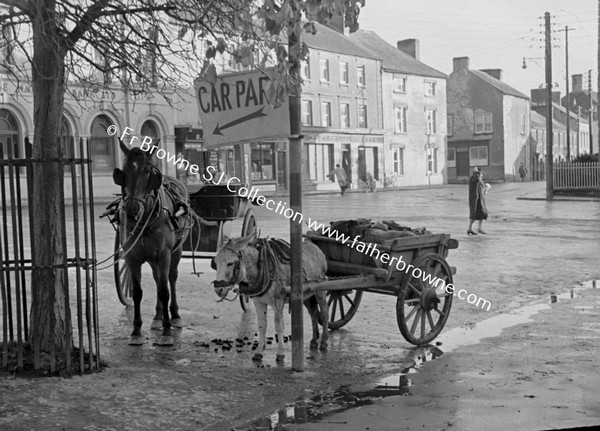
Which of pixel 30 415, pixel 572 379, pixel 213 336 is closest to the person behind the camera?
pixel 30 415

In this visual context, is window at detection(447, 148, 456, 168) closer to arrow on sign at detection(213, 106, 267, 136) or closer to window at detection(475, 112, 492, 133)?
window at detection(475, 112, 492, 133)

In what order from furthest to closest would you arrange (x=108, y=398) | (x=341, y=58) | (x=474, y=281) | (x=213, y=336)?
1. (x=341, y=58)
2. (x=474, y=281)
3. (x=213, y=336)
4. (x=108, y=398)

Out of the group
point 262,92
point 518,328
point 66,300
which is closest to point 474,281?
point 518,328

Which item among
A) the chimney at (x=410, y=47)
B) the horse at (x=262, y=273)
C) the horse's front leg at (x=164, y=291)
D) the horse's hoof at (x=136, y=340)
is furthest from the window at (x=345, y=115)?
the horse at (x=262, y=273)

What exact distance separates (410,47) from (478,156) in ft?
42.4

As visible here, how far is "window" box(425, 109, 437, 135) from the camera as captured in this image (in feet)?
228

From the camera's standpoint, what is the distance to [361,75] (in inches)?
2435

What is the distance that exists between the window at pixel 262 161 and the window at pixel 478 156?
31557 millimetres

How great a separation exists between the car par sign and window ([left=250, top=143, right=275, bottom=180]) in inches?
1734

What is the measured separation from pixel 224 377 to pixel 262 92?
2.64 m

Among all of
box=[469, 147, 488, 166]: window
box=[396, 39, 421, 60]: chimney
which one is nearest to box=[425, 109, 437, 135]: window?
box=[396, 39, 421, 60]: chimney

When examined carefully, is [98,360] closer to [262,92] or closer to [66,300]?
[66,300]

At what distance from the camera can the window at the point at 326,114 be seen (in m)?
58.5

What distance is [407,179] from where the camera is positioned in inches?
2645
